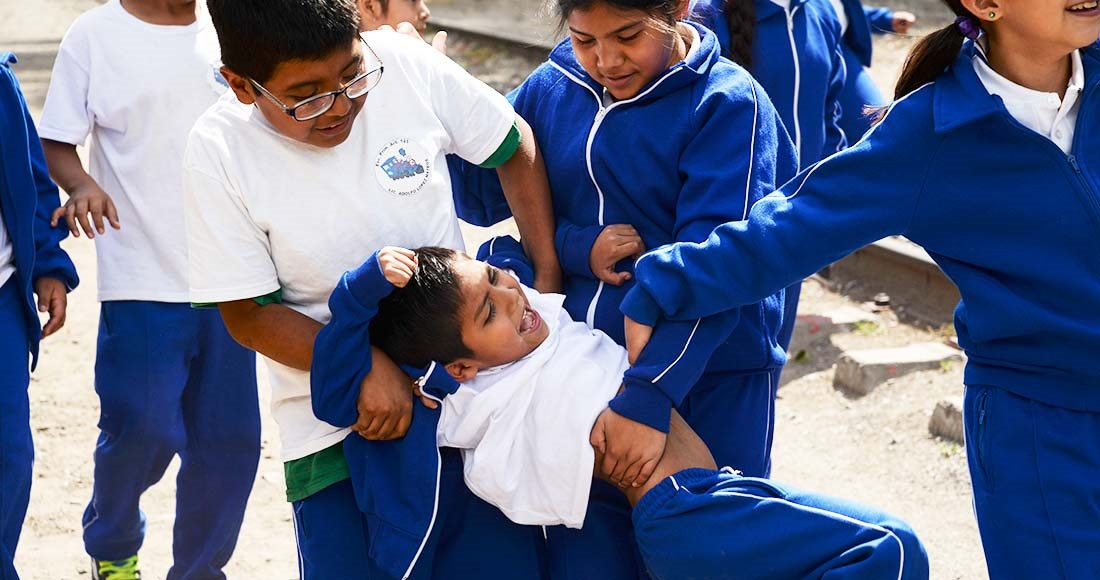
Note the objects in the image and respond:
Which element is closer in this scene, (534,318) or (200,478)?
(534,318)

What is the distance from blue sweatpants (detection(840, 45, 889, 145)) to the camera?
5227 millimetres

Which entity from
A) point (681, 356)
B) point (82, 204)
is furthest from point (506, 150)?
point (82, 204)

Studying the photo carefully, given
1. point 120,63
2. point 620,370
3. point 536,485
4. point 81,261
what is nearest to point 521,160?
point 620,370

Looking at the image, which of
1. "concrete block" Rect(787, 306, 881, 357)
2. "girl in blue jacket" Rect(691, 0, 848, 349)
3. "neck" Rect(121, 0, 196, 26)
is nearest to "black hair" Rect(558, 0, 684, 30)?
"girl in blue jacket" Rect(691, 0, 848, 349)

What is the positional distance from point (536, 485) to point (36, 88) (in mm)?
10910

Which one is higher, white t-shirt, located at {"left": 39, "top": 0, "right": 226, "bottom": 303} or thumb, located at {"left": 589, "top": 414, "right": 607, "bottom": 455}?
thumb, located at {"left": 589, "top": 414, "right": 607, "bottom": 455}

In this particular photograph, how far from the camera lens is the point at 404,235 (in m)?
2.93

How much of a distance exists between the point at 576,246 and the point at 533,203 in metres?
0.15

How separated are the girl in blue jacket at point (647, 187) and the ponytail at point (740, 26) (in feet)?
4.55

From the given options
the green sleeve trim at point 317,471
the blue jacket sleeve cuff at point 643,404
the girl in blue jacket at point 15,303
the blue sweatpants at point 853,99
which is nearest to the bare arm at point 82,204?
the girl in blue jacket at point 15,303

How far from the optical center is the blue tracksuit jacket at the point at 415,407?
2770 mm

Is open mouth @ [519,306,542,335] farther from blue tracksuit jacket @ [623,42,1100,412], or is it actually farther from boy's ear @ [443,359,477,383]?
blue tracksuit jacket @ [623,42,1100,412]

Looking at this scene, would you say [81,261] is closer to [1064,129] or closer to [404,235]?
[404,235]

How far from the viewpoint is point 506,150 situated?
10.1 feet
